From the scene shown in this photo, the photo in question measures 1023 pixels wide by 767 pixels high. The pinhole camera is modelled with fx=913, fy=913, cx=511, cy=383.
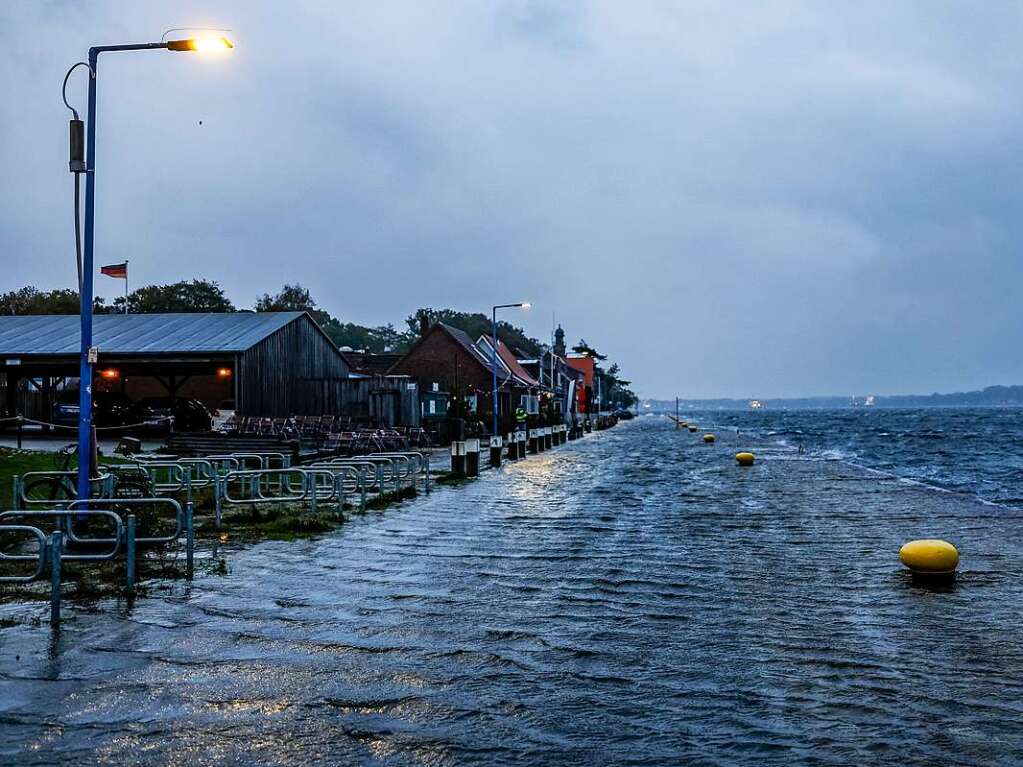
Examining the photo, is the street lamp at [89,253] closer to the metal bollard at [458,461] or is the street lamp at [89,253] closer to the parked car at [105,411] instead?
the metal bollard at [458,461]

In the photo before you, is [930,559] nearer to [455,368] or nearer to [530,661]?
[530,661]

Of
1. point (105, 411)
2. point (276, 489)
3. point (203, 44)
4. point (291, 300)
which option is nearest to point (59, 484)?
point (276, 489)

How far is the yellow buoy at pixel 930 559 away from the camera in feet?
35.4

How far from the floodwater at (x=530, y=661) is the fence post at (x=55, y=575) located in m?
0.18

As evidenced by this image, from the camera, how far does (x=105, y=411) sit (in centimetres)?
3694

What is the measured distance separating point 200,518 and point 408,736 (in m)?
10.8

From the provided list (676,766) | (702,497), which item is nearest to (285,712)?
(676,766)

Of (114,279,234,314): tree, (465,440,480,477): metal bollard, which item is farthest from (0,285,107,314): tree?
(465,440,480,477): metal bollard

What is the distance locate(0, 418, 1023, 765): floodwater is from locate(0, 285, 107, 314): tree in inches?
2721

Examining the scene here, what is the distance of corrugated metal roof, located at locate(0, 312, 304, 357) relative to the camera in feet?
123

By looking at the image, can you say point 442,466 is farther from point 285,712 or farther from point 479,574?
point 285,712

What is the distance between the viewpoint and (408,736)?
211 inches

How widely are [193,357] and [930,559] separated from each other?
103 feet

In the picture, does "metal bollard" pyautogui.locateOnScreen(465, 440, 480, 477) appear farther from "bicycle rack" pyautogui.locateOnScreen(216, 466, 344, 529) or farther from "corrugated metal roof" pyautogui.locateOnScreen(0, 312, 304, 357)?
"corrugated metal roof" pyautogui.locateOnScreen(0, 312, 304, 357)
